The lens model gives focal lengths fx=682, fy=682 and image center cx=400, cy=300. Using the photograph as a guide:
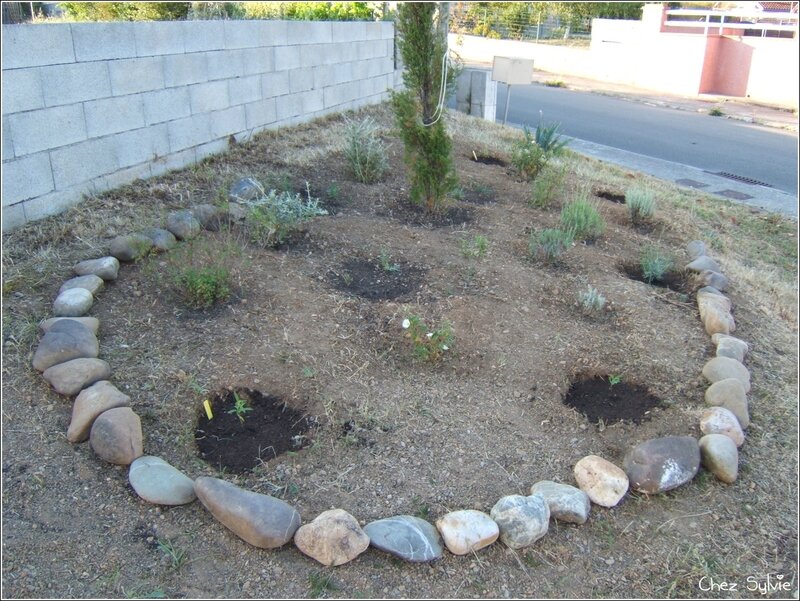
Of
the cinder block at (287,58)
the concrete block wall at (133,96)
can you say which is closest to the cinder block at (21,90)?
the concrete block wall at (133,96)

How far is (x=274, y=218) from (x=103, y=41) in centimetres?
185

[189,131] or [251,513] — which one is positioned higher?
[189,131]

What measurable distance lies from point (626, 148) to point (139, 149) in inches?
309

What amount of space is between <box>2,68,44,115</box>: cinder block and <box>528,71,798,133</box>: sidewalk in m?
13.1

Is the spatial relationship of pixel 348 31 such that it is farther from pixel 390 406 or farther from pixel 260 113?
pixel 390 406

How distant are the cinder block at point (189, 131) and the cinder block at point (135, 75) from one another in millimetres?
343

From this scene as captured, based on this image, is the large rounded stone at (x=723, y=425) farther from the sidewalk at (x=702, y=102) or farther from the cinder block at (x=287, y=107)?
the sidewalk at (x=702, y=102)

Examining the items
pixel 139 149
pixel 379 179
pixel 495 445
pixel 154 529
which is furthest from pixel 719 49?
pixel 154 529

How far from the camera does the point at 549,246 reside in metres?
4.56

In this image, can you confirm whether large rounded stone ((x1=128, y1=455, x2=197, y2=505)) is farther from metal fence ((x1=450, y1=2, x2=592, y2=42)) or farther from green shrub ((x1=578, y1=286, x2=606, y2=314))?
metal fence ((x1=450, y1=2, x2=592, y2=42))

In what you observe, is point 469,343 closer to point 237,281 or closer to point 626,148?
point 237,281

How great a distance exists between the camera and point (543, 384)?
3.45m

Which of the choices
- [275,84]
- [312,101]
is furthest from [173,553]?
[312,101]

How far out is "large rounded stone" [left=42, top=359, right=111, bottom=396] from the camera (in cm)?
307
